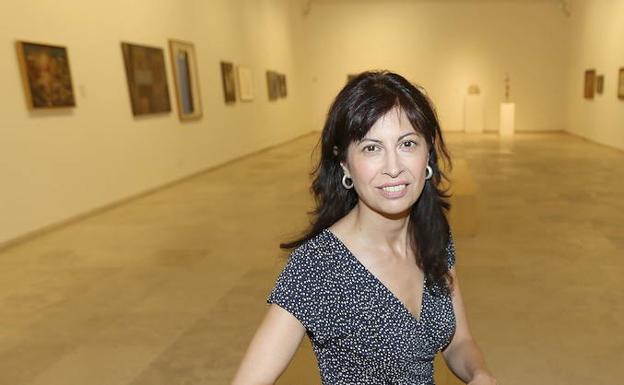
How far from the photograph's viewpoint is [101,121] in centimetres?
846

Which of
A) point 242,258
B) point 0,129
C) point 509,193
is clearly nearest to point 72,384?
point 242,258

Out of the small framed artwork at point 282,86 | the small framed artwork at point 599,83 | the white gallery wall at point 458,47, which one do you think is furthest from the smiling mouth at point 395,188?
the white gallery wall at point 458,47

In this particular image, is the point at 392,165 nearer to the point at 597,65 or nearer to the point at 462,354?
the point at 462,354

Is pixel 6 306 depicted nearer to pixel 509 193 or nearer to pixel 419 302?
→ pixel 419 302

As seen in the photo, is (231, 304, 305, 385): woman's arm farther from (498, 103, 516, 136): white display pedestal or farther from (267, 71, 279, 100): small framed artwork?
(498, 103, 516, 136): white display pedestal

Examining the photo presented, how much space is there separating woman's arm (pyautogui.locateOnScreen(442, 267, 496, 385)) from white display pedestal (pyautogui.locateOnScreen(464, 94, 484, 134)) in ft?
68.4

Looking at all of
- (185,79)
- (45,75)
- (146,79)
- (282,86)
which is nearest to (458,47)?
(282,86)

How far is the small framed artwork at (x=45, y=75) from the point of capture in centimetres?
675

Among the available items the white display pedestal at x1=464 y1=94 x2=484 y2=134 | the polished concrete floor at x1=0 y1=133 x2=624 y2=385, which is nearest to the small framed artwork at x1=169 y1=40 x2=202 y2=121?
the polished concrete floor at x1=0 y1=133 x2=624 y2=385

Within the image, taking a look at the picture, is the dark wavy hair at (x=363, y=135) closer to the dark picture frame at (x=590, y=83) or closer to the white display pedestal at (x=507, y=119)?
the dark picture frame at (x=590, y=83)

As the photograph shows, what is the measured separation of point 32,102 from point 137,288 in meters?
3.70

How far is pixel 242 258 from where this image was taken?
219 inches

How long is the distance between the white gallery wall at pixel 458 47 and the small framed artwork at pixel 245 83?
7445 millimetres

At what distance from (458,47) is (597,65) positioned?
606 centimetres
